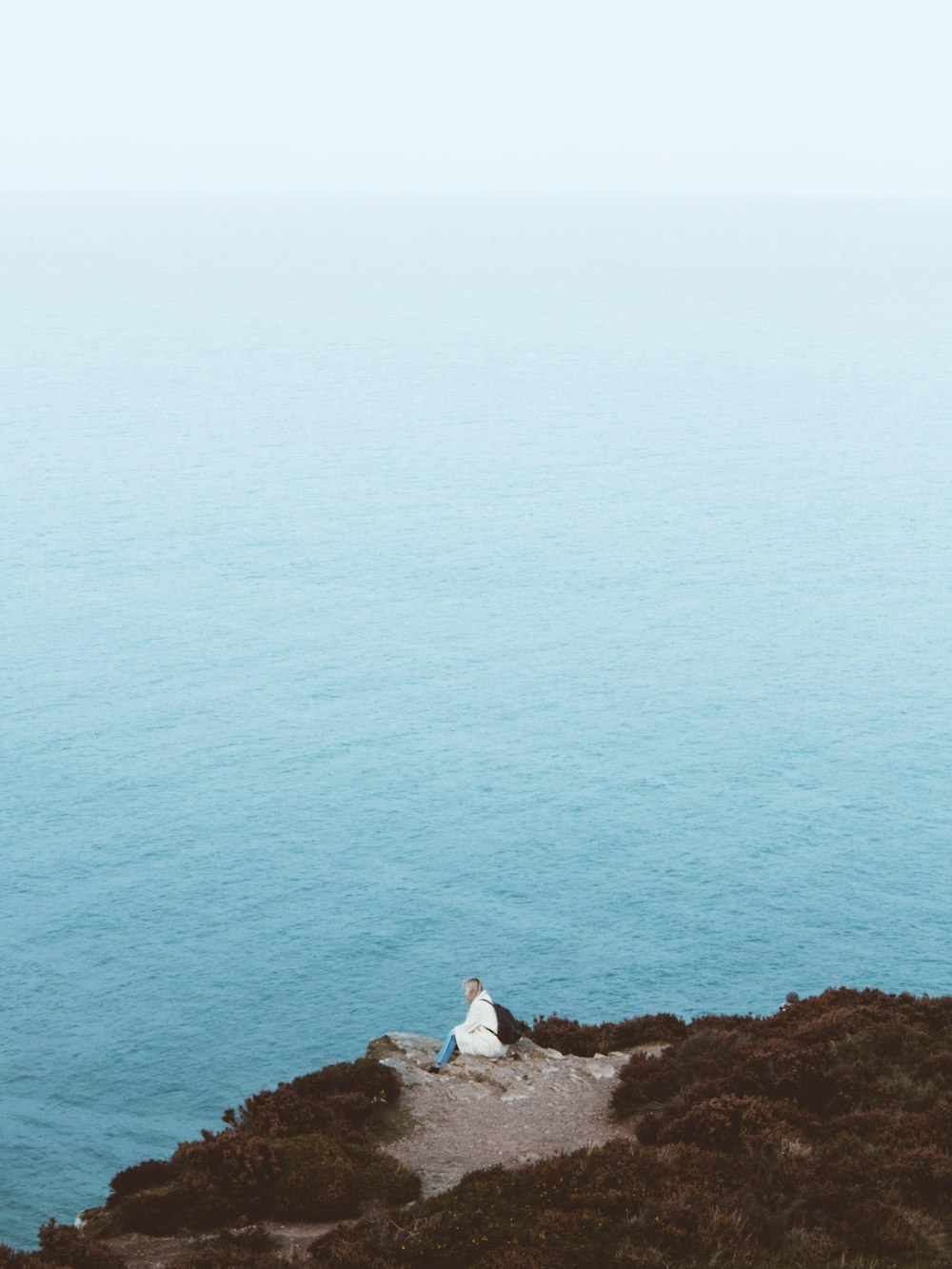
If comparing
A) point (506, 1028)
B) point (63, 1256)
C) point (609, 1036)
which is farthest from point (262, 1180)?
point (609, 1036)

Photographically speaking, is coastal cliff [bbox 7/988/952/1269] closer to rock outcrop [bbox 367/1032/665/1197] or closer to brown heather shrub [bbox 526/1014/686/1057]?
rock outcrop [bbox 367/1032/665/1197]

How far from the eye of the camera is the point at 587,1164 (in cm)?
1794

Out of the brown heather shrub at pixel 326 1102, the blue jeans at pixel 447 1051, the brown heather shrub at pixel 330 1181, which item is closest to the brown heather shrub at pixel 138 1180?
the brown heather shrub at pixel 326 1102

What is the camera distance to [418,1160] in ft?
67.0

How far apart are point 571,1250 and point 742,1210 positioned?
2056 millimetres

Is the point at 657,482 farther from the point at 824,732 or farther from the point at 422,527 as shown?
the point at 824,732

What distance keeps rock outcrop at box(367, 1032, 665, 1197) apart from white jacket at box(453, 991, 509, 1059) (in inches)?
6.1

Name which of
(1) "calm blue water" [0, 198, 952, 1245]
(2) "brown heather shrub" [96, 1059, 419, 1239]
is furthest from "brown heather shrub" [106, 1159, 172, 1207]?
(1) "calm blue water" [0, 198, 952, 1245]

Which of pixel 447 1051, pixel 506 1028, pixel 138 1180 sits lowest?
pixel 447 1051

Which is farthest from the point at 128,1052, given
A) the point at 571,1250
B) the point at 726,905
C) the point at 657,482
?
the point at 657,482

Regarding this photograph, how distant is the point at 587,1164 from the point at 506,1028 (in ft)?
23.8

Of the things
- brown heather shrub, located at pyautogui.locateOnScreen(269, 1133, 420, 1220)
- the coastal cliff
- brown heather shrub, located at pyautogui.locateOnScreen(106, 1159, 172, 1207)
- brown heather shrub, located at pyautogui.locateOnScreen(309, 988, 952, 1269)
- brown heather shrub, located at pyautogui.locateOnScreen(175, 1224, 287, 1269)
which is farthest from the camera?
brown heather shrub, located at pyautogui.locateOnScreen(106, 1159, 172, 1207)

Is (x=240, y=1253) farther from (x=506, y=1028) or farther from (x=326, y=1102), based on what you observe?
(x=506, y=1028)

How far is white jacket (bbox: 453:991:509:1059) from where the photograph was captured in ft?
80.6
